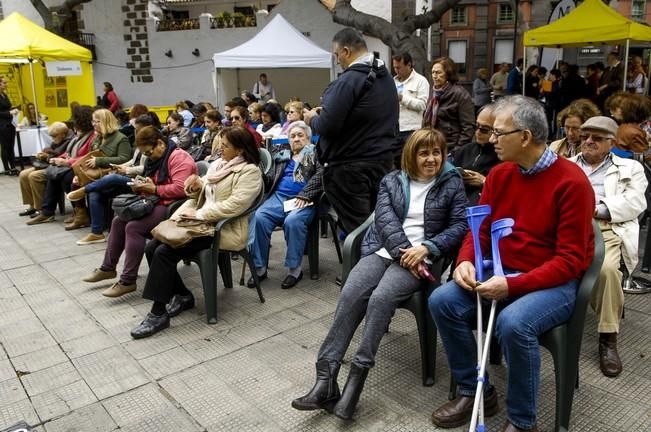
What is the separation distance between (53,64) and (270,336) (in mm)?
9548

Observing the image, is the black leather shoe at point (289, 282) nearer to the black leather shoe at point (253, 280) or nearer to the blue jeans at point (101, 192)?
the black leather shoe at point (253, 280)

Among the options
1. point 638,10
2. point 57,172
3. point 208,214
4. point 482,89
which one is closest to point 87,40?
point 482,89

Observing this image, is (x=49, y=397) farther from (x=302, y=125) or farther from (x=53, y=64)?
(x=53, y=64)

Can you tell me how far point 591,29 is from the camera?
30.2ft

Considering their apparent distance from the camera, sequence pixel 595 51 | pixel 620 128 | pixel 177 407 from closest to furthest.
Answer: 1. pixel 177 407
2. pixel 620 128
3. pixel 595 51

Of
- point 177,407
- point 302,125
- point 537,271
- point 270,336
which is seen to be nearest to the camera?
point 537,271

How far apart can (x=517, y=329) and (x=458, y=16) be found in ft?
94.0

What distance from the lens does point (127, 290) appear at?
427cm

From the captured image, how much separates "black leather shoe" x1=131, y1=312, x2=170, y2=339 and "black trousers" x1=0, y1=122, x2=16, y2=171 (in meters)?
8.10

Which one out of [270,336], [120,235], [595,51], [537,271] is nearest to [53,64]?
[120,235]

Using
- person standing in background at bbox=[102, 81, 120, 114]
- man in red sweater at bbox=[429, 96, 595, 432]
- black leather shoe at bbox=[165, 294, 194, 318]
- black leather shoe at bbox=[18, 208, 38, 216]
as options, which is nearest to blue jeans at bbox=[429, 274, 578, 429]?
man in red sweater at bbox=[429, 96, 595, 432]

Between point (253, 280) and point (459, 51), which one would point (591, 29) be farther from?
point (459, 51)

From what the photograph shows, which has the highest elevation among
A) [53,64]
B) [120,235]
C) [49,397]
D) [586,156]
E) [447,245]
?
[53,64]

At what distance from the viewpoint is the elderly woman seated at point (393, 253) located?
2.66 m
